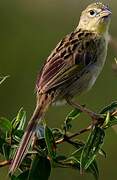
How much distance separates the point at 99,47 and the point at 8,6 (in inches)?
161

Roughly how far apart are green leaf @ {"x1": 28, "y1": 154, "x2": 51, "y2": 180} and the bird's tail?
68 millimetres

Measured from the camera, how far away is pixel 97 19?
4039 mm

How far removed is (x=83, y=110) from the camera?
316cm

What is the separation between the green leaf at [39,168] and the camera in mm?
2768

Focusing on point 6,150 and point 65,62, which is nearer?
point 6,150

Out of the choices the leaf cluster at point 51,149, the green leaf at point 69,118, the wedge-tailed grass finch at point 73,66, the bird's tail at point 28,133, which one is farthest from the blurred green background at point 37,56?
the leaf cluster at point 51,149

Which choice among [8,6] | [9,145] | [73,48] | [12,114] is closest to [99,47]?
[73,48]

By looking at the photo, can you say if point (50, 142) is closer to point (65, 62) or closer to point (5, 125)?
point (5, 125)

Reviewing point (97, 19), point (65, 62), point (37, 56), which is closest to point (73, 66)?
point (65, 62)

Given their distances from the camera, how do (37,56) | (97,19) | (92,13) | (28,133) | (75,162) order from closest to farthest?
(75,162) → (28,133) → (97,19) → (92,13) → (37,56)

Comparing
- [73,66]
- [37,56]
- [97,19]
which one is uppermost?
[37,56]

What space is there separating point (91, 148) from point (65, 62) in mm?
910

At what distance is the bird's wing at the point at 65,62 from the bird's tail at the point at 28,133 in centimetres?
5

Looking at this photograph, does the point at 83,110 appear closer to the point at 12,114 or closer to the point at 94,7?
the point at 94,7
